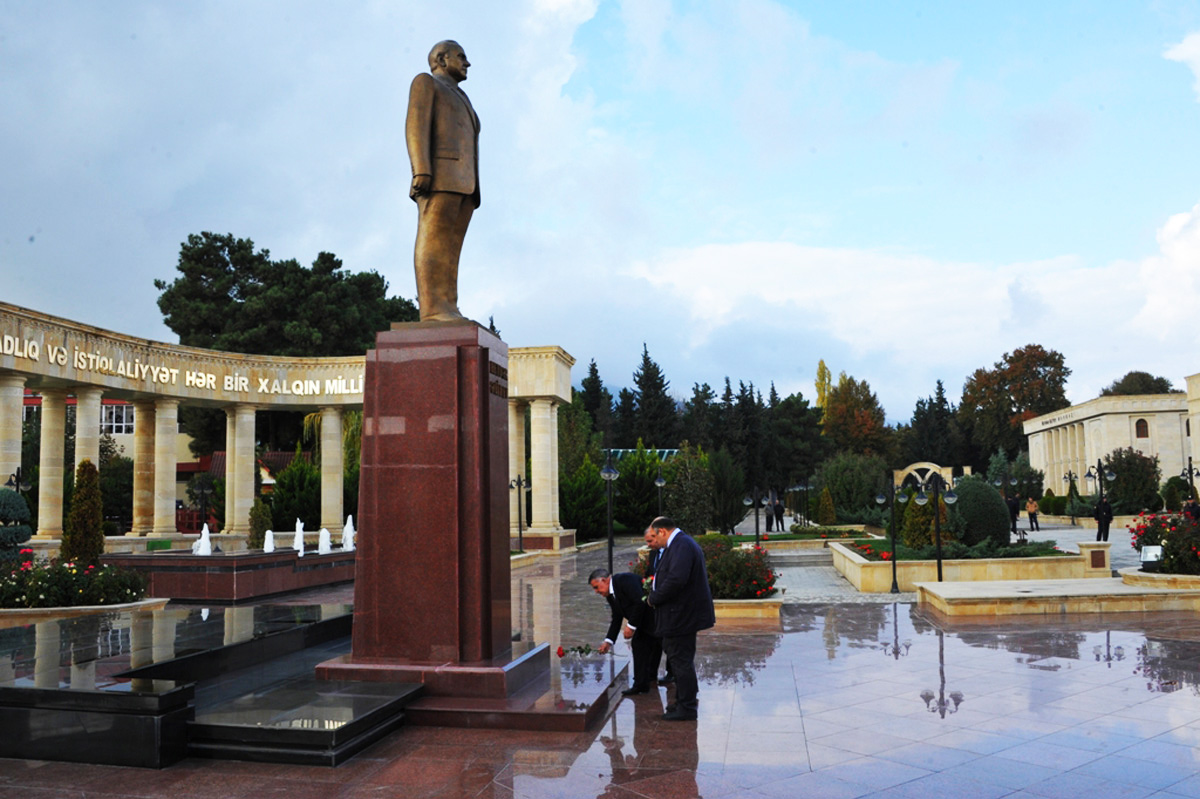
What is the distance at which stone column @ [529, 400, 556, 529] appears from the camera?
94.6ft

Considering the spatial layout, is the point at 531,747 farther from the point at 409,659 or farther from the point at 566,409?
the point at 566,409

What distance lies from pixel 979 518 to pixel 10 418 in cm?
2275

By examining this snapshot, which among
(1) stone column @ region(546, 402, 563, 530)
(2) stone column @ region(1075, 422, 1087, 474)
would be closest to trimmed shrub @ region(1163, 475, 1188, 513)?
(2) stone column @ region(1075, 422, 1087, 474)

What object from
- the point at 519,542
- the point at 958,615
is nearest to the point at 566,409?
the point at 519,542

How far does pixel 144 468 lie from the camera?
1068 inches

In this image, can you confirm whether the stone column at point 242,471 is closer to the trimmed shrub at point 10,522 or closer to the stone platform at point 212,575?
the stone platform at point 212,575

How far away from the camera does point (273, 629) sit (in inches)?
368

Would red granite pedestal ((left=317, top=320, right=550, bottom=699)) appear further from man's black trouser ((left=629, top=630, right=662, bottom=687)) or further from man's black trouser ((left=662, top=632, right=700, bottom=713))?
man's black trouser ((left=662, top=632, right=700, bottom=713))

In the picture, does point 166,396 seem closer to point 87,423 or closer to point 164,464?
point 164,464

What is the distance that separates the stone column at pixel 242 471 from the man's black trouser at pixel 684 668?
24.3m

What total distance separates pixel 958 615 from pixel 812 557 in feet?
42.9

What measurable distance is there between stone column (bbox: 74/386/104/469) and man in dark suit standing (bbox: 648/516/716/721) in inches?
819

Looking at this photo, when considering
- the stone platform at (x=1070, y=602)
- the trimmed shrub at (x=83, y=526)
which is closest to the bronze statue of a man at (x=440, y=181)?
the stone platform at (x=1070, y=602)

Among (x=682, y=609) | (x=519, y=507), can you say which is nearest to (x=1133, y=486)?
(x=519, y=507)
